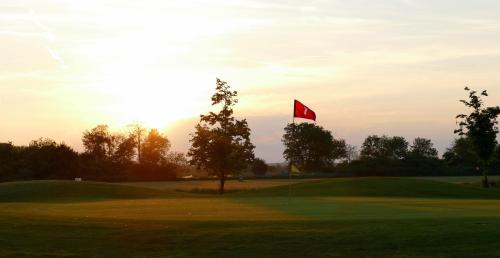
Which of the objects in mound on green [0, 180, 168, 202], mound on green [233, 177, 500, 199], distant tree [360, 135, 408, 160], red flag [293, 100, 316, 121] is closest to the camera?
red flag [293, 100, 316, 121]

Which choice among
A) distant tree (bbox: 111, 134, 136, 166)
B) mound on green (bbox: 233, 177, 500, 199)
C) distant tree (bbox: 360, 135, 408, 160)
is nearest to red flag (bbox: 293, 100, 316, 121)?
mound on green (bbox: 233, 177, 500, 199)

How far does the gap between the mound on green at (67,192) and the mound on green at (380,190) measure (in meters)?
9.15

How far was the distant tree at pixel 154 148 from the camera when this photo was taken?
481 ft

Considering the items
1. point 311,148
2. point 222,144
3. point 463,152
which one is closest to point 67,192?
point 222,144

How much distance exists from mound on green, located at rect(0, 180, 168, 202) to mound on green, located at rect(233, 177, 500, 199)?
9.15 metres

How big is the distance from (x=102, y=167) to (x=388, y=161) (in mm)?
60260

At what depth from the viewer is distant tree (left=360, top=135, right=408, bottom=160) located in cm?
16523

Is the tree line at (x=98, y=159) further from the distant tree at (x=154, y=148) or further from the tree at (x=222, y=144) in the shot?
the tree at (x=222, y=144)

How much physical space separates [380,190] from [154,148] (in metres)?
98.6

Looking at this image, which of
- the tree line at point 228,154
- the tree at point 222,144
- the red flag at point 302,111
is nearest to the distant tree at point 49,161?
the tree line at point 228,154

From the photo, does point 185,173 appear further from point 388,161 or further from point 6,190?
point 6,190

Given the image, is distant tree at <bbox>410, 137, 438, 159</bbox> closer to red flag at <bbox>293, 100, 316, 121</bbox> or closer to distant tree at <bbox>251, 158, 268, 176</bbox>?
distant tree at <bbox>251, 158, 268, 176</bbox>

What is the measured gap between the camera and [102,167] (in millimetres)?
124000

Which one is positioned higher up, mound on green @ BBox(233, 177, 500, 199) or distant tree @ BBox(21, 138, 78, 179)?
distant tree @ BBox(21, 138, 78, 179)
